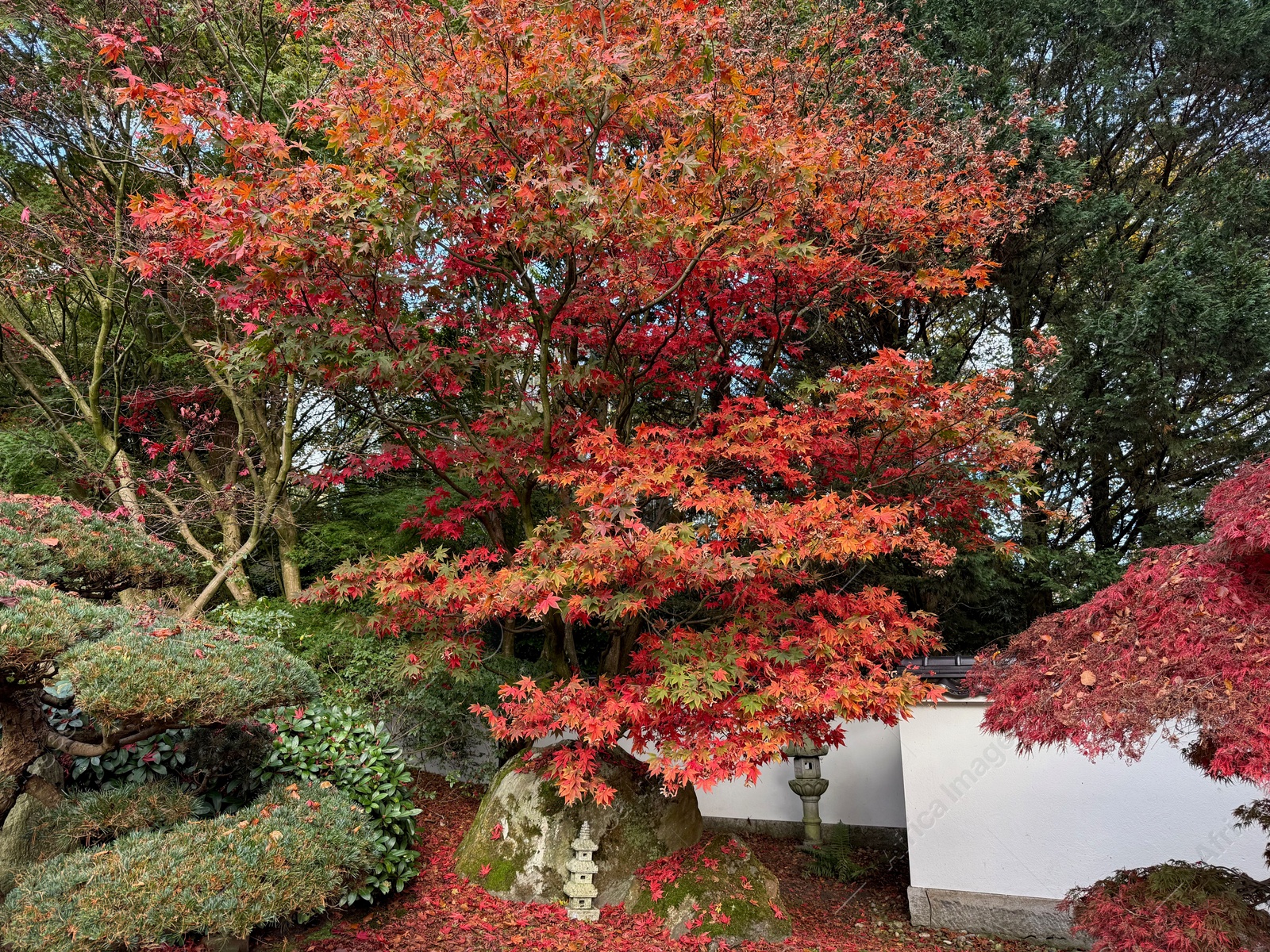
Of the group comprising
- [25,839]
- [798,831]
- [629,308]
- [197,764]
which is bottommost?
[25,839]

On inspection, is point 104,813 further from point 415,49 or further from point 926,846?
point 926,846

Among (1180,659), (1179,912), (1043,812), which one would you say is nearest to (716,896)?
(1043,812)

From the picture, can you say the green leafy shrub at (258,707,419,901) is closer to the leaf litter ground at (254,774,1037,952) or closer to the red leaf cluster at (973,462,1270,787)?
the leaf litter ground at (254,774,1037,952)

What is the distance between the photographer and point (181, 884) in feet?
10.9

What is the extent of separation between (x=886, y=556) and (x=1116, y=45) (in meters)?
6.27

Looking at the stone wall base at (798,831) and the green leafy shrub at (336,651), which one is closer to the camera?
the green leafy shrub at (336,651)

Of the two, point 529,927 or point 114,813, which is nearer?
point 114,813

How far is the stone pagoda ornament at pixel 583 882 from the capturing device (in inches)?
196

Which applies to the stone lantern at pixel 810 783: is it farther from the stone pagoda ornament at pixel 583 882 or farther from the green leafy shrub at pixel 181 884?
the green leafy shrub at pixel 181 884

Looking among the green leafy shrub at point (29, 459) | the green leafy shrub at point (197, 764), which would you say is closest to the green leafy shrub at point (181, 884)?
the green leafy shrub at point (197, 764)

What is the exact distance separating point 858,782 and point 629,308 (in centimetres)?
547

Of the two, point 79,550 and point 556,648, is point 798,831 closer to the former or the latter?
point 556,648

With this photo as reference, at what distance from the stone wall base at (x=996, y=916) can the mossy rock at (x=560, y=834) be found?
1.85m

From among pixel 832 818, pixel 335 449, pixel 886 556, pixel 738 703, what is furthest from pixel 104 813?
pixel 886 556
